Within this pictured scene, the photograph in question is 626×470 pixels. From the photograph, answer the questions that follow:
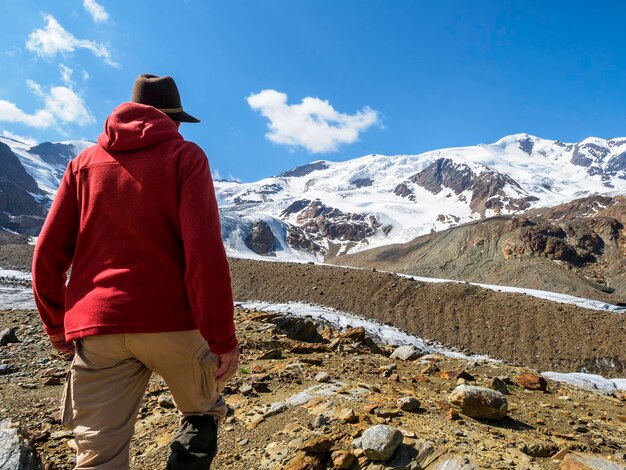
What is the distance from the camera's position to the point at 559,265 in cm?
5131

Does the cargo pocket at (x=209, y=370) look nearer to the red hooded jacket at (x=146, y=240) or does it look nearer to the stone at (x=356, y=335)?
the red hooded jacket at (x=146, y=240)

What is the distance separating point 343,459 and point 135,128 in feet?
10.7

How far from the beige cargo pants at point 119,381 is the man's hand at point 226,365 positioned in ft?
0.12

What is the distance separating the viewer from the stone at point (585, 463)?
367 cm

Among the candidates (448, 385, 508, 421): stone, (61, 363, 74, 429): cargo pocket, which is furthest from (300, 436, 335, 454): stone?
(61, 363, 74, 429): cargo pocket

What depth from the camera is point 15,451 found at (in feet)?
11.7

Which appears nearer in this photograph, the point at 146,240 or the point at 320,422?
the point at 146,240

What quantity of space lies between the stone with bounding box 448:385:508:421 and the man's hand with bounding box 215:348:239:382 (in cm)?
360

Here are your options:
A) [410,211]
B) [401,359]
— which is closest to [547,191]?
[410,211]

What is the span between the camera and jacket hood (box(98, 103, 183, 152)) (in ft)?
8.33

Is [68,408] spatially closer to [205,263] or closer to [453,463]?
[205,263]

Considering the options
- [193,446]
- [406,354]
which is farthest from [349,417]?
[406,354]

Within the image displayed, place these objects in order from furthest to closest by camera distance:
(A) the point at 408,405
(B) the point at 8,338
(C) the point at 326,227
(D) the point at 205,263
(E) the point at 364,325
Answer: (C) the point at 326,227 < (E) the point at 364,325 < (B) the point at 8,338 < (A) the point at 408,405 < (D) the point at 205,263

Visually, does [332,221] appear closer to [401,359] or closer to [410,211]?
[410,211]
